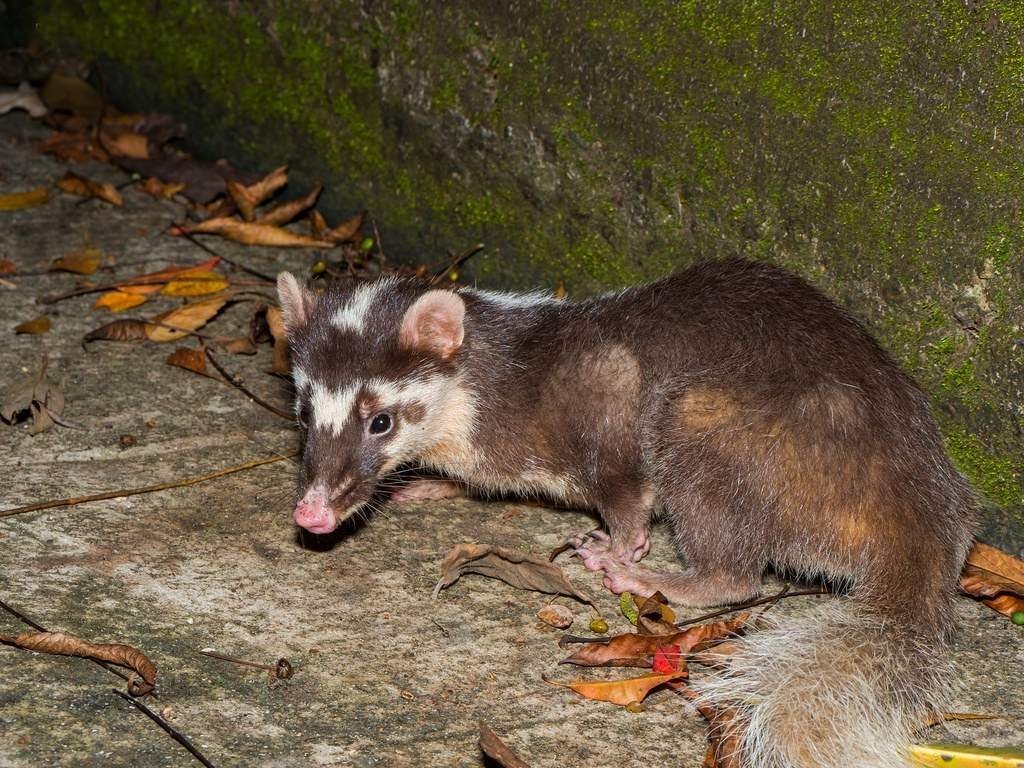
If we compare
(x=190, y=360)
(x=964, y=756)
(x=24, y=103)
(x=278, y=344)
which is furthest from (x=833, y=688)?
(x=24, y=103)

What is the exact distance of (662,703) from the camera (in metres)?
3.90

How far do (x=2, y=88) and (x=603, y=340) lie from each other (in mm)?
5173

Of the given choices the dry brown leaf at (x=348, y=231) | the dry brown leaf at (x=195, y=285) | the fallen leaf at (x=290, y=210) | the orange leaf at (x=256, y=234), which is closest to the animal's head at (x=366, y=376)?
the dry brown leaf at (x=195, y=285)

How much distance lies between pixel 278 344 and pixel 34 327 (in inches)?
42.8

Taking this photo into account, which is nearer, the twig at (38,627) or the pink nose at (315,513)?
the twig at (38,627)

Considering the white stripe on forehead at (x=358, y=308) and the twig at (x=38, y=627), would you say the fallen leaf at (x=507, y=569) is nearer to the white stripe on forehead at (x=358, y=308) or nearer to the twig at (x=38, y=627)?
the white stripe on forehead at (x=358, y=308)

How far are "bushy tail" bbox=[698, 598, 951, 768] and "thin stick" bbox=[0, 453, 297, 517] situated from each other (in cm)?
200

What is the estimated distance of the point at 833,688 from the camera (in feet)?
12.1

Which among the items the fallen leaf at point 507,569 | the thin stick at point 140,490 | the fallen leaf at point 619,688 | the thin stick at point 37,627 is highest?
the fallen leaf at point 619,688

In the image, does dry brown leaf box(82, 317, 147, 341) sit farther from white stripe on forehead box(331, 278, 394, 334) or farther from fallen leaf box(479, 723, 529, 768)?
fallen leaf box(479, 723, 529, 768)

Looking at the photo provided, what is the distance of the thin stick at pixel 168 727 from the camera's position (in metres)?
3.38

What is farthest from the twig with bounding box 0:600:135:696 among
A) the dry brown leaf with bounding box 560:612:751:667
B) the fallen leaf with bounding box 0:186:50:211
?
the fallen leaf with bounding box 0:186:50:211

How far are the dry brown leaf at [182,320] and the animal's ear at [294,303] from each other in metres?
1.08

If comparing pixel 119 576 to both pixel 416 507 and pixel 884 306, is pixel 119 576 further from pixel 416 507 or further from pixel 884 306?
pixel 884 306
